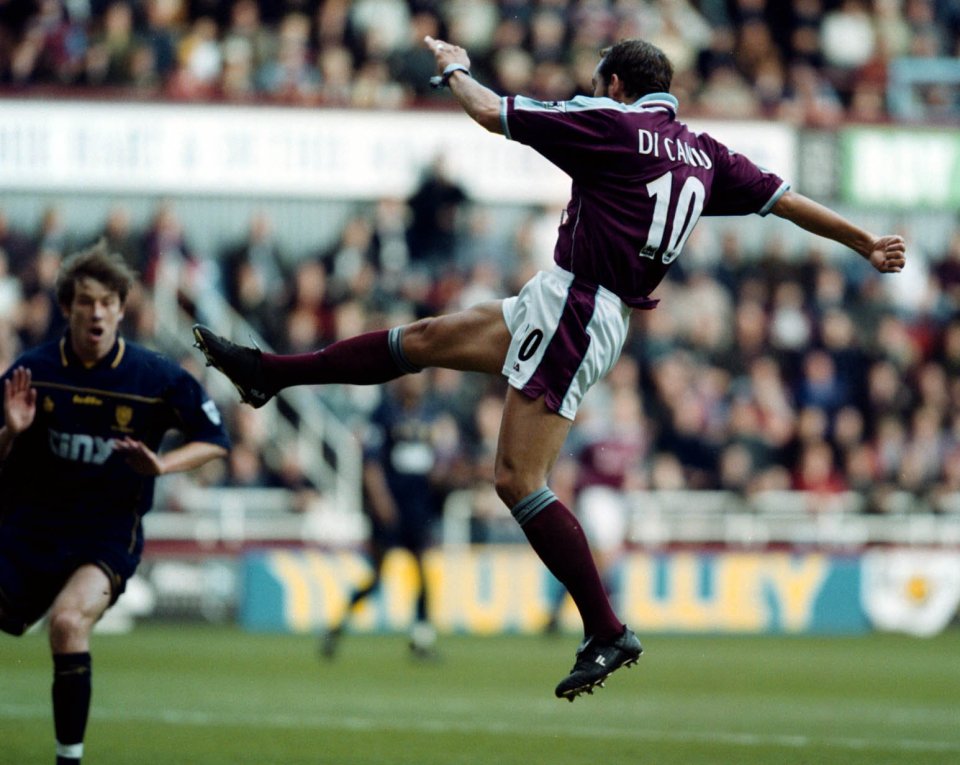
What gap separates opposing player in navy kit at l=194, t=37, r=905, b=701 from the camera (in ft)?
23.0

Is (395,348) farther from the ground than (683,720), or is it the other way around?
(395,348)

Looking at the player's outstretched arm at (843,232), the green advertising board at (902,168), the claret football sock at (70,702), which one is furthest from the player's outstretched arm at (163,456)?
the green advertising board at (902,168)

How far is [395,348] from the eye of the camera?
753 cm

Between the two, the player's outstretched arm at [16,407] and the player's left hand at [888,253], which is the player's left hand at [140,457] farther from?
the player's left hand at [888,253]

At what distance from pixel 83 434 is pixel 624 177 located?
2490 millimetres

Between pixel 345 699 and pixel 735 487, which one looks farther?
pixel 735 487

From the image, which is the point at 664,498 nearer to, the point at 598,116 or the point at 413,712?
the point at 413,712

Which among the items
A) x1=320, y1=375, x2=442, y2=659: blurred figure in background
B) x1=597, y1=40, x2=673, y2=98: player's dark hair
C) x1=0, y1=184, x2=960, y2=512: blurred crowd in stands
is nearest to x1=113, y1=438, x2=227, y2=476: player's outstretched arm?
x1=597, y1=40, x2=673, y2=98: player's dark hair

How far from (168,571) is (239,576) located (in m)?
0.66

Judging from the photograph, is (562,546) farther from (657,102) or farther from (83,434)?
(83,434)

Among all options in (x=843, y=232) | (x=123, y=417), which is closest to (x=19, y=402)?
(x=123, y=417)

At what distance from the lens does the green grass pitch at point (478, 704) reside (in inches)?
340

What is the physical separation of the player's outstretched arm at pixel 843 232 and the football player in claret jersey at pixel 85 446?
8.60 ft

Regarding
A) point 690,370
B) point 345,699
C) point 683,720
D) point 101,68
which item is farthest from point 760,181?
point 101,68
